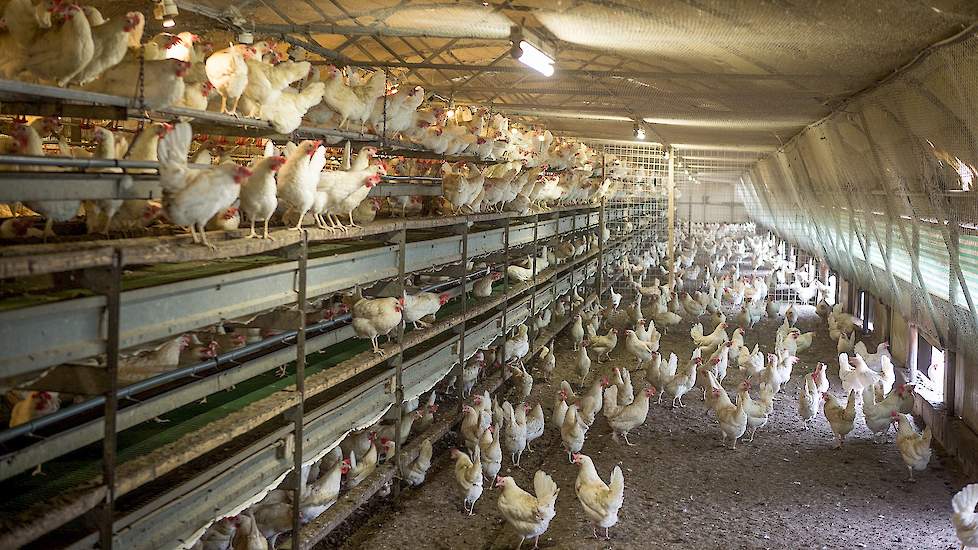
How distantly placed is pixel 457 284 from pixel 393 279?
2.16 m

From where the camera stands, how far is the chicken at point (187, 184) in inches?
125

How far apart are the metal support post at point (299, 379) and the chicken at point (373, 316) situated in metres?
0.76

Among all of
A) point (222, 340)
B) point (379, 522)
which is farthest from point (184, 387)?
point (379, 522)

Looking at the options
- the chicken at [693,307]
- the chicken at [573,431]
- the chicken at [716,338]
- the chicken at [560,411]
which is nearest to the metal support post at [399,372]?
the chicken at [573,431]

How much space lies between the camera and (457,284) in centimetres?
765

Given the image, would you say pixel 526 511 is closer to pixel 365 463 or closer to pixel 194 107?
pixel 365 463

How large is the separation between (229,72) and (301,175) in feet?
1.85

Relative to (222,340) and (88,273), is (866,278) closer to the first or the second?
(222,340)

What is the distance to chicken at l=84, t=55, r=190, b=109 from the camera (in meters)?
3.26

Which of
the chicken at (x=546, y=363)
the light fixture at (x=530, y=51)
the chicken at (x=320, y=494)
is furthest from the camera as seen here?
the chicken at (x=546, y=363)

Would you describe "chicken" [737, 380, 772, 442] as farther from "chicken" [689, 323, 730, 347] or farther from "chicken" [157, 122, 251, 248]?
"chicken" [157, 122, 251, 248]

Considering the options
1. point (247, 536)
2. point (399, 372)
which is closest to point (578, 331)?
point (399, 372)

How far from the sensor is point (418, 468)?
578 centimetres

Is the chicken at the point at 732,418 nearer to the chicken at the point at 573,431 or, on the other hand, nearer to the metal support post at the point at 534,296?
the chicken at the point at 573,431
